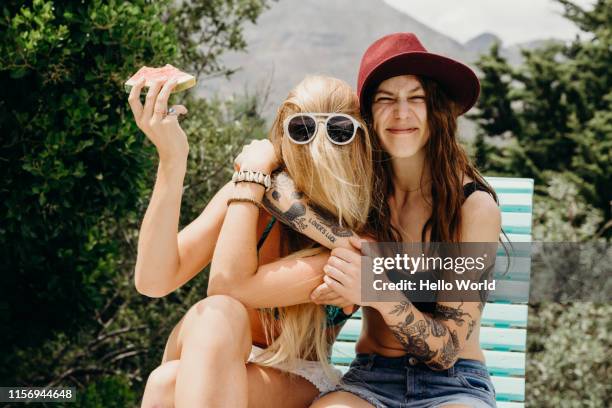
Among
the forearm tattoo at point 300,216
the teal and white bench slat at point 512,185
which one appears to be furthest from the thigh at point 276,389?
the teal and white bench slat at point 512,185

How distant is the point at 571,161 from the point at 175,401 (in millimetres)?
11733

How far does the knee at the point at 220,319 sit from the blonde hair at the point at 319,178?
243 millimetres

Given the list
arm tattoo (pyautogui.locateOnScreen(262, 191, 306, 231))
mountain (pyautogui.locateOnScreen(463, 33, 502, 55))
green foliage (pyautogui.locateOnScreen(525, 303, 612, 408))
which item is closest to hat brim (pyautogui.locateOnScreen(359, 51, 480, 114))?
arm tattoo (pyautogui.locateOnScreen(262, 191, 306, 231))

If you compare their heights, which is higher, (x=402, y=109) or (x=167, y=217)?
(x=402, y=109)

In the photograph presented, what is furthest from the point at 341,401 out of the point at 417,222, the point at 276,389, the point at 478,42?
the point at 478,42

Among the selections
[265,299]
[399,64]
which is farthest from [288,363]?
[399,64]

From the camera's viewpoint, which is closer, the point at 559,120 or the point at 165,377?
the point at 165,377

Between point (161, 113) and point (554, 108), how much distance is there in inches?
475

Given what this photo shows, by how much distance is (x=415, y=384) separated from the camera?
2820mm

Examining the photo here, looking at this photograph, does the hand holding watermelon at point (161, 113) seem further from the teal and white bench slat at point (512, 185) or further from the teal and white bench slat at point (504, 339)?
the teal and white bench slat at point (512, 185)

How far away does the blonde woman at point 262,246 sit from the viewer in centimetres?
263

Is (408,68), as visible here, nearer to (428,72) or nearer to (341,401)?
(428,72)

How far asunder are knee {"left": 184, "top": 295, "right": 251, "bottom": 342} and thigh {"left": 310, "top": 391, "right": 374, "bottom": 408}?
1.10ft

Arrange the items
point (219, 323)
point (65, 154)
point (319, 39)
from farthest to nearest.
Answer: point (319, 39) < point (65, 154) < point (219, 323)
